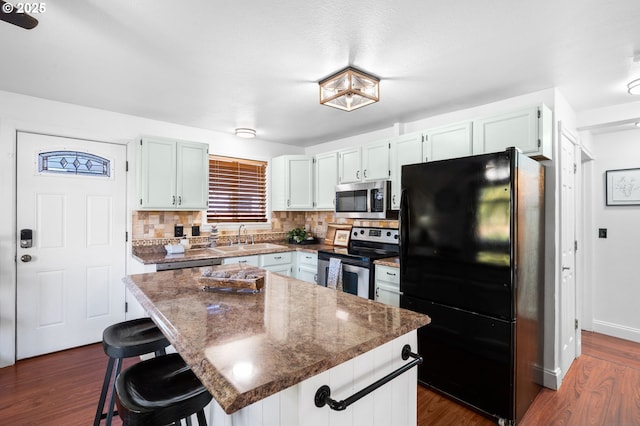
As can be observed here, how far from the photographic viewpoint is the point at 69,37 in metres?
1.86

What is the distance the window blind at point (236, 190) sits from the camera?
4.04m

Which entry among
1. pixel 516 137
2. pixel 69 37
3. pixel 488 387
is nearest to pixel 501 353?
pixel 488 387

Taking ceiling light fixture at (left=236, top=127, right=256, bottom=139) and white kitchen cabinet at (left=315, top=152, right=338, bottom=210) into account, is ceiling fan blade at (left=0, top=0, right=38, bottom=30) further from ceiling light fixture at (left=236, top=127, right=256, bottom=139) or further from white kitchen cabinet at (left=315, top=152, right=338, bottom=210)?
white kitchen cabinet at (left=315, top=152, right=338, bottom=210)

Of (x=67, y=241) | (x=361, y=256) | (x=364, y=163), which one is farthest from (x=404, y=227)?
(x=67, y=241)

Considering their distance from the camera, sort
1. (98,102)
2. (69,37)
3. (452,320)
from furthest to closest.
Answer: (98,102)
(452,320)
(69,37)

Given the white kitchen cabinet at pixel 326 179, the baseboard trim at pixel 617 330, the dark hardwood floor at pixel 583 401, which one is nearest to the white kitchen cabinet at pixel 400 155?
the white kitchen cabinet at pixel 326 179

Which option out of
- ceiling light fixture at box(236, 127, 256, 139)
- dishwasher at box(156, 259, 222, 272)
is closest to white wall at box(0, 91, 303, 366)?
dishwasher at box(156, 259, 222, 272)

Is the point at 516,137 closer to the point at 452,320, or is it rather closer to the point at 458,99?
the point at 458,99

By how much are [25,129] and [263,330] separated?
323 centimetres

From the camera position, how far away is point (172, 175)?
338 centimetres

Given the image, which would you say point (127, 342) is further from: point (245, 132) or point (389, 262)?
point (245, 132)

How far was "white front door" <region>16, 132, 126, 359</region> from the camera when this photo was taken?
2904 millimetres

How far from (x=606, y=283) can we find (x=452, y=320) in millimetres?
2678

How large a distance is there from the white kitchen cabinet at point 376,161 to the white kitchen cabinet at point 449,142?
50 cm
